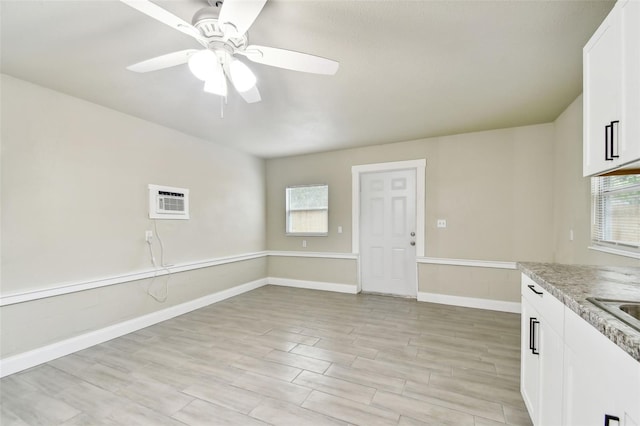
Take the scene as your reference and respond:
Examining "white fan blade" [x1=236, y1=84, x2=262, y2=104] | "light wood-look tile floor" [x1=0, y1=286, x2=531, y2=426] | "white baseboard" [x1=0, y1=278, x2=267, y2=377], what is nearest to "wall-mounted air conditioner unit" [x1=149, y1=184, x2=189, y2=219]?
"white baseboard" [x1=0, y1=278, x2=267, y2=377]

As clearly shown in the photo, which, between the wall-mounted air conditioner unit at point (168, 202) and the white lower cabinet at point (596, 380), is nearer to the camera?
the white lower cabinet at point (596, 380)

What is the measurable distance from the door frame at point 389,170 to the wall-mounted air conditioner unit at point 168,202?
2.60 metres

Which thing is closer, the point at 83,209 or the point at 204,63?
the point at 204,63

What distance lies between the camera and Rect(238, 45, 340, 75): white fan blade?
157 centimetres

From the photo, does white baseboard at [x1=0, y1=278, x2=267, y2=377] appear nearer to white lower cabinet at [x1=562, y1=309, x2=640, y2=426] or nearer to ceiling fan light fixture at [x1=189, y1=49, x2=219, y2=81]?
ceiling fan light fixture at [x1=189, y1=49, x2=219, y2=81]

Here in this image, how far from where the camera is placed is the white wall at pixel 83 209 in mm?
2367

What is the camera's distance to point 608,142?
138cm

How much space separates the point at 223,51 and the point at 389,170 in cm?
337

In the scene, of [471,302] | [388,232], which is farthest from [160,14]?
[471,302]

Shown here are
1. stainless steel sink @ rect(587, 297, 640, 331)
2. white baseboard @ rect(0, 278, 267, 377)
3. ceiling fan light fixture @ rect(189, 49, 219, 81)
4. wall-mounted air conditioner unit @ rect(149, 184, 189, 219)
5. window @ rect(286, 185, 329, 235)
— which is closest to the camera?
stainless steel sink @ rect(587, 297, 640, 331)

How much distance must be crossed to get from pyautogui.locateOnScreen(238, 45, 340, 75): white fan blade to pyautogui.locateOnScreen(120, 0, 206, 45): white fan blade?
306 mm

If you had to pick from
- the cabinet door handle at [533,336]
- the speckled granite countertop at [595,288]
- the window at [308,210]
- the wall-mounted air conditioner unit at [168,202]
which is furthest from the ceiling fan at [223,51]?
the window at [308,210]

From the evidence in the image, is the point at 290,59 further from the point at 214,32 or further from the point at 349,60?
the point at 349,60

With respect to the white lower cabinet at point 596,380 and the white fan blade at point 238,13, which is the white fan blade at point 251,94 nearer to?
the white fan blade at point 238,13
